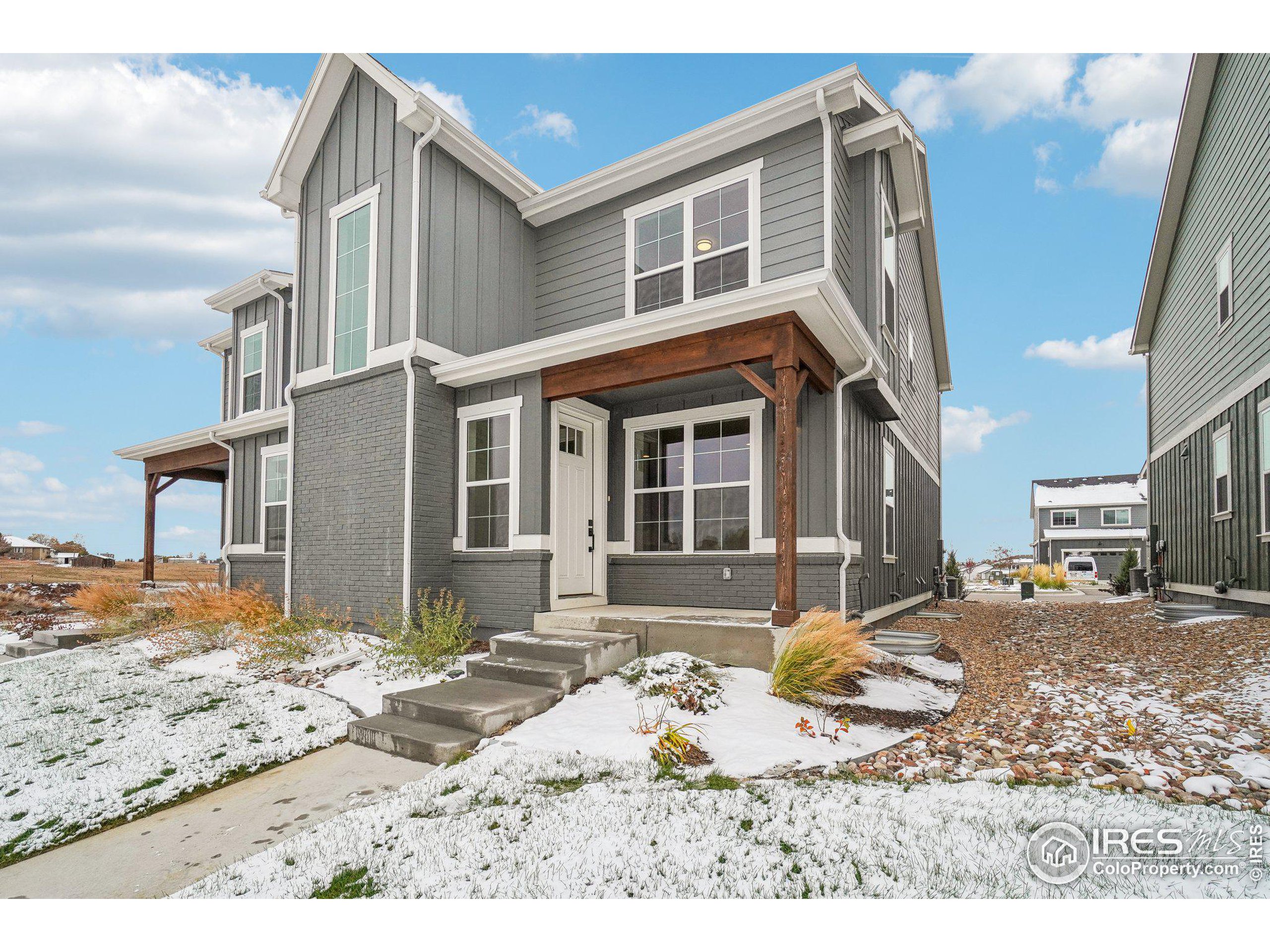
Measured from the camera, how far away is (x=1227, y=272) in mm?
9766

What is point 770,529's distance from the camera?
7.08m

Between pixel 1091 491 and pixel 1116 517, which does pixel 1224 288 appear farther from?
pixel 1091 491

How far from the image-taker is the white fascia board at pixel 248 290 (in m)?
12.5

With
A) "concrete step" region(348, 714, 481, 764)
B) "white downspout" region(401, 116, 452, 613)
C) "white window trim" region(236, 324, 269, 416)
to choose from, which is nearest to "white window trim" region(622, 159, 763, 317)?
"white downspout" region(401, 116, 452, 613)

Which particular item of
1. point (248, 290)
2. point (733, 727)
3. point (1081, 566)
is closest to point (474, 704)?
point (733, 727)

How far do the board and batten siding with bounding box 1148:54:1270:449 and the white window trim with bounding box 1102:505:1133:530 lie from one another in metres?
20.0

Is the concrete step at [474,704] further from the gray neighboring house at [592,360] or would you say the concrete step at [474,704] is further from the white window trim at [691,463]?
the white window trim at [691,463]

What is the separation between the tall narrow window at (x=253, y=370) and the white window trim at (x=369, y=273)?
5452 millimetres

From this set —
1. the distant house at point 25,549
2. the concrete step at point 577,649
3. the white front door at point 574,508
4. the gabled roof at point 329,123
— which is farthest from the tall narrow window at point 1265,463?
the distant house at point 25,549

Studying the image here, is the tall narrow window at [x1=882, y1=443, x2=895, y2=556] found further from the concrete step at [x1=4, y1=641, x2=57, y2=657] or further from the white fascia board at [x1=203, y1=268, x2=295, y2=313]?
the concrete step at [x1=4, y1=641, x2=57, y2=657]

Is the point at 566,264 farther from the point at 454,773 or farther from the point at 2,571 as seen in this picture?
the point at 2,571

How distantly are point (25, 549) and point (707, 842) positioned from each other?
80.2 feet
